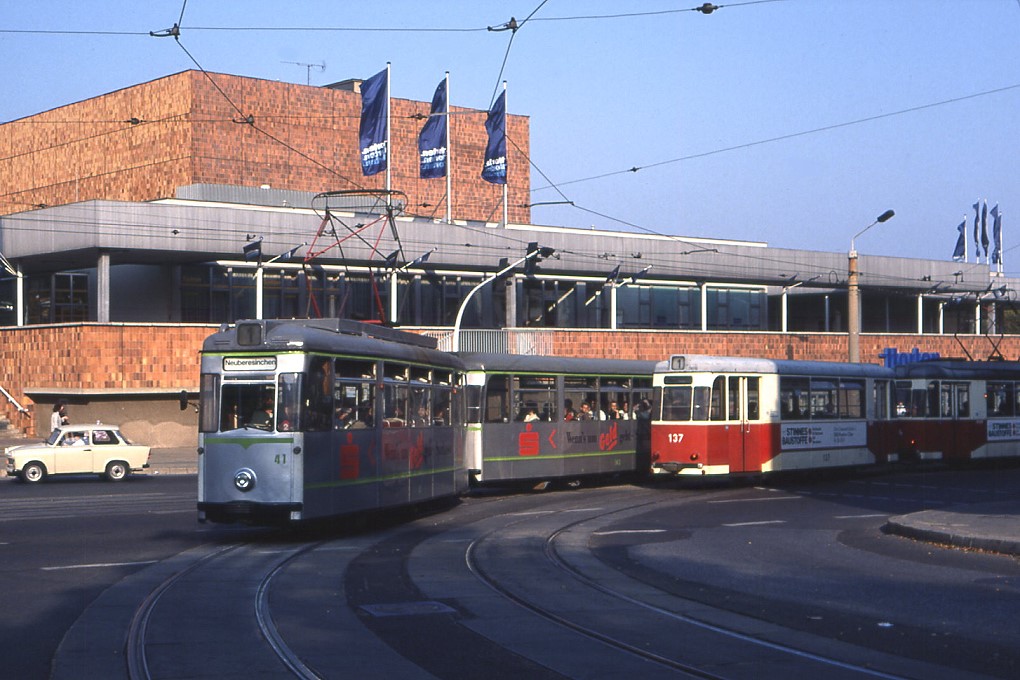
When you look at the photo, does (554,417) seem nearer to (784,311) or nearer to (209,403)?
(209,403)

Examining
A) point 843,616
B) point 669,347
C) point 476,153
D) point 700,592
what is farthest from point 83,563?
point 476,153

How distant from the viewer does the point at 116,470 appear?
102 feet

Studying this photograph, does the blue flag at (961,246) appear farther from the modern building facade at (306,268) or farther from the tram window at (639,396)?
the tram window at (639,396)

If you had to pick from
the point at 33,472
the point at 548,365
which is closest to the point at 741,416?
the point at 548,365

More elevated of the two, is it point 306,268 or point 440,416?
point 306,268

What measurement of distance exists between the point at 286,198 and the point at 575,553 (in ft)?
145

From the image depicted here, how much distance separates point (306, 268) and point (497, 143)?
26.7 feet

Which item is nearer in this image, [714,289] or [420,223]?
[420,223]

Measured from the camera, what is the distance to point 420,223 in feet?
161

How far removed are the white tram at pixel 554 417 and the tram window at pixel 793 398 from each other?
316cm

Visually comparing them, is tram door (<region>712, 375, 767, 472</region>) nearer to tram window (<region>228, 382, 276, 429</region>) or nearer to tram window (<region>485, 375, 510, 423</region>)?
tram window (<region>485, 375, 510, 423</region>)

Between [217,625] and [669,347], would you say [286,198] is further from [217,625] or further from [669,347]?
[217,625]

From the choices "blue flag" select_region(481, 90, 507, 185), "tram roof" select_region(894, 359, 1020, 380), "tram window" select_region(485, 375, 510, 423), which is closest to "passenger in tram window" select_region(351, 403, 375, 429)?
"tram window" select_region(485, 375, 510, 423)

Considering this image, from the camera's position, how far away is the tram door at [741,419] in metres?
28.5
